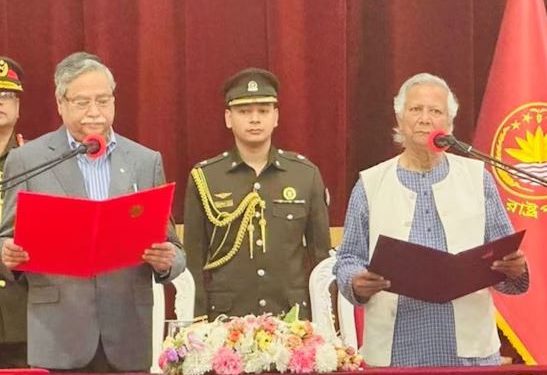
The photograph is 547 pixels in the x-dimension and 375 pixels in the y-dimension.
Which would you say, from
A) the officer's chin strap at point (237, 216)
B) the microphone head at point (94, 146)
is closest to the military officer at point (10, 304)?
the officer's chin strap at point (237, 216)

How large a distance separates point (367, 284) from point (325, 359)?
1.33ft

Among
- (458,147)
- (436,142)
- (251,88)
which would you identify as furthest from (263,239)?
(458,147)

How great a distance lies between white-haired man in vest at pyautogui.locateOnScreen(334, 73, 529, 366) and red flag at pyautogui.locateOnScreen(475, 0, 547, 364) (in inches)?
32.2

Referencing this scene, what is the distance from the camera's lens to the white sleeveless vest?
2.56 m

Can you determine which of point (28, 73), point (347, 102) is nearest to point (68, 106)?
point (28, 73)

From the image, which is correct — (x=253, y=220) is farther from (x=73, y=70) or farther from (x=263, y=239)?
(x=73, y=70)

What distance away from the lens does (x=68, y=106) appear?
251cm

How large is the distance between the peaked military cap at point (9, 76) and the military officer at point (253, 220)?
614 mm

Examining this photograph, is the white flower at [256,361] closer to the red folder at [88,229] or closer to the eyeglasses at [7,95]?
the red folder at [88,229]

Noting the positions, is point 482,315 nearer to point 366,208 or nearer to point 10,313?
point 366,208

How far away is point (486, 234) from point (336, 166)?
1.17 m

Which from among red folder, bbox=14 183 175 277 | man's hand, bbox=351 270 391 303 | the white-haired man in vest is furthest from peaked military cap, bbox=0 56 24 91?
man's hand, bbox=351 270 391 303

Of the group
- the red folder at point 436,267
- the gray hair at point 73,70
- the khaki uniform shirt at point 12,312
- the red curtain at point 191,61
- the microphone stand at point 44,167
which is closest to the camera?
the microphone stand at point 44,167

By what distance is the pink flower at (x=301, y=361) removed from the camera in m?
2.04
